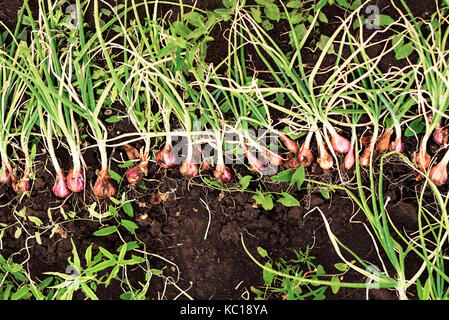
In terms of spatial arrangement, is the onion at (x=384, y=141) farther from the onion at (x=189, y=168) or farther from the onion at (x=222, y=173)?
the onion at (x=189, y=168)

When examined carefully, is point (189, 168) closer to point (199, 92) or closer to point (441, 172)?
point (199, 92)

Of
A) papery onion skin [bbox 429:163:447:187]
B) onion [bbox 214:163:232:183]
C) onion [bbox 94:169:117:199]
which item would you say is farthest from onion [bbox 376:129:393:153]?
onion [bbox 94:169:117:199]

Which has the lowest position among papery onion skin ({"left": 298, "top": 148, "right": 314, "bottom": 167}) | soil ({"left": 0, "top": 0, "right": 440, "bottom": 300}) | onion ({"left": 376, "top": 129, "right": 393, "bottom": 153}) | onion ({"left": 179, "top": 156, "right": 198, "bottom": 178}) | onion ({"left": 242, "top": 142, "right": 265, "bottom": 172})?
soil ({"left": 0, "top": 0, "right": 440, "bottom": 300})

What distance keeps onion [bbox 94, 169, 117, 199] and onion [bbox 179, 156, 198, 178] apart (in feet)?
0.77

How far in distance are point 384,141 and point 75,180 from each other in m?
0.95

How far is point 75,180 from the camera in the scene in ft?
3.93

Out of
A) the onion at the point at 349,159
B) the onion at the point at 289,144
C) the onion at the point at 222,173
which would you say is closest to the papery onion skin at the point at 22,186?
the onion at the point at 222,173

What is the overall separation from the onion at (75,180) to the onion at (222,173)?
42 cm

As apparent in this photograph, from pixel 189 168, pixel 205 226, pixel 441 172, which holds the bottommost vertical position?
pixel 205 226

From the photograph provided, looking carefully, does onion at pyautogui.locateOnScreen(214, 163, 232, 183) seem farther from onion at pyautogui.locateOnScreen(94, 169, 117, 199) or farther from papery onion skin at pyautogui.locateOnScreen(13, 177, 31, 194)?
papery onion skin at pyautogui.locateOnScreen(13, 177, 31, 194)

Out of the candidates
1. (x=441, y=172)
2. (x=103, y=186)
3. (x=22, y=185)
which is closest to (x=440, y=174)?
(x=441, y=172)

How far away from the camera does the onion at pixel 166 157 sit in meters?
1.18

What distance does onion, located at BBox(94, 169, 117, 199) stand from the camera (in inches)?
47.1
